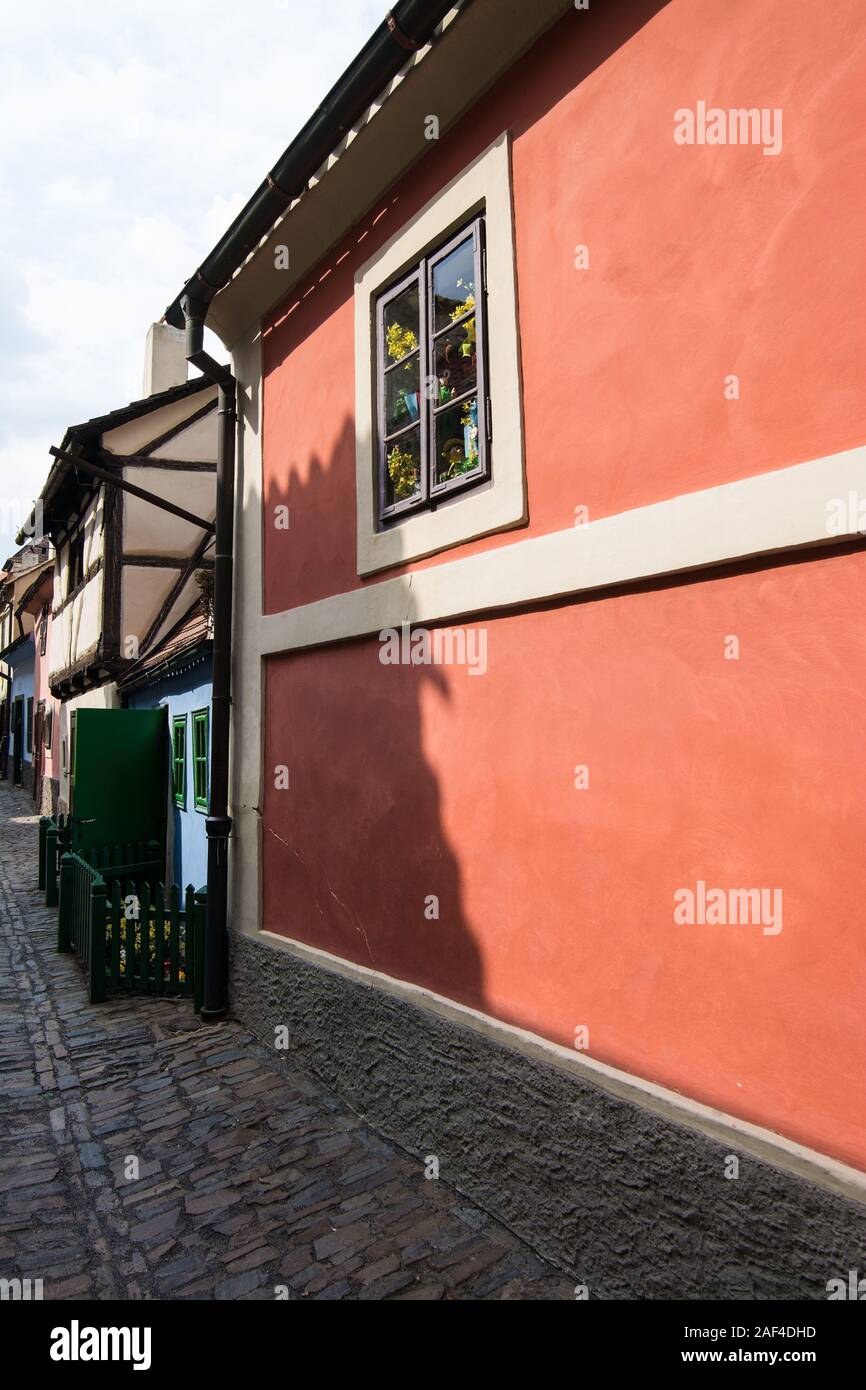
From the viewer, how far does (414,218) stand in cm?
457

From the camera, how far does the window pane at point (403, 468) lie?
4.61 meters

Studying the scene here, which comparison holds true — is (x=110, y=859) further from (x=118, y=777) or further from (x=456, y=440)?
(x=456, y=440)

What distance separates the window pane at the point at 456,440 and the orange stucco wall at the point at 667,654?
17.8 inches

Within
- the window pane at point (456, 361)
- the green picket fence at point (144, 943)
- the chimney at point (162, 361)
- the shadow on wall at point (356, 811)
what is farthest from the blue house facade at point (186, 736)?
the chimney at point (162, 361)

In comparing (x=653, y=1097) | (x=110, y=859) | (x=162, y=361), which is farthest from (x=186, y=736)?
(x=162, y=361)

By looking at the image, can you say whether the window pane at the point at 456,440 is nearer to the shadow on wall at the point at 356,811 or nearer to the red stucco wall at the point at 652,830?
the shadow on wall at the point at 356,811

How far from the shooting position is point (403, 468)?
15.5ft

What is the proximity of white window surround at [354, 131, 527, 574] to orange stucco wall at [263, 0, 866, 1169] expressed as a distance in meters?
0.09

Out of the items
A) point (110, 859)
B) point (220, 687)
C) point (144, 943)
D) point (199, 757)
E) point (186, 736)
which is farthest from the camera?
point (110, 859)

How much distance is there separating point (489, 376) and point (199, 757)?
594 centimetres
